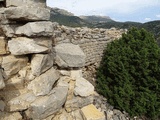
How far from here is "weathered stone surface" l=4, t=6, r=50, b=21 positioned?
5.05m

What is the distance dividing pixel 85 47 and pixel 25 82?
24.2 ft

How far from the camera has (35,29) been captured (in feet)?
16.7

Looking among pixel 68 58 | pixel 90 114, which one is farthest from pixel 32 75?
pixel 90 114

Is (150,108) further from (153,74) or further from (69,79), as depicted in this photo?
(69,79)

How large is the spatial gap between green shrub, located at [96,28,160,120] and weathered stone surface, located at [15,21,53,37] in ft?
20.7

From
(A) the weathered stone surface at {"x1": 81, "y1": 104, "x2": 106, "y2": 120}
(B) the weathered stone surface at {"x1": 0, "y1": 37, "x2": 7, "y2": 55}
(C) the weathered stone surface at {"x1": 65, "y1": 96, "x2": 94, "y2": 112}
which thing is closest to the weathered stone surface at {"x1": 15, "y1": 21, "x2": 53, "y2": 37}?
(B) the weathered stone surface at {"x1": 0, "y1": 37, "x2": 7, "y2": 55}

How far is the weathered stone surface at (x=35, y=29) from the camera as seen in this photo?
16.7 ft

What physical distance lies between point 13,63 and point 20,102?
2.44ft

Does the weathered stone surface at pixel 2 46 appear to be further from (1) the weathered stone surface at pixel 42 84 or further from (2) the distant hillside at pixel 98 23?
(2) the distant hillside at pixel 98 23

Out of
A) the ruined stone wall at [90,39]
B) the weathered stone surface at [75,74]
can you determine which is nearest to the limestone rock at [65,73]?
the weathered stone surface at [75,74]

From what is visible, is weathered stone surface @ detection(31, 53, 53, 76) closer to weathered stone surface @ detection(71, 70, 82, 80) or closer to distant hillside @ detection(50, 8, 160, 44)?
weathered stone surface @ detection(71, 70, 82, 80)

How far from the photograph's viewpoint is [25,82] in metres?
5.20

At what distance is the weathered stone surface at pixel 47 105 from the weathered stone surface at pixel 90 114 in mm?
469

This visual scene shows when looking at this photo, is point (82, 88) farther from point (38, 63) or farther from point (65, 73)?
point (38, 63)
